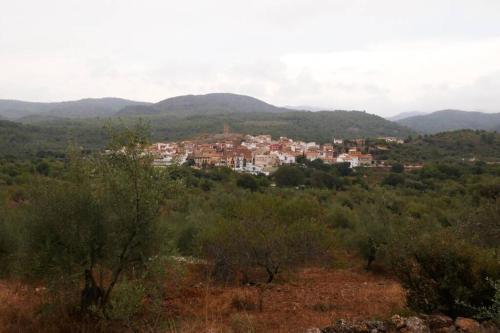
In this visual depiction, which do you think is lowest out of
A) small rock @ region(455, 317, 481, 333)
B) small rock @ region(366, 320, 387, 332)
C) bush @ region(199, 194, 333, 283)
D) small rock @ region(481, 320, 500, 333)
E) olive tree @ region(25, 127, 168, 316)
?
bush @ region(199, 194, 333, 283)

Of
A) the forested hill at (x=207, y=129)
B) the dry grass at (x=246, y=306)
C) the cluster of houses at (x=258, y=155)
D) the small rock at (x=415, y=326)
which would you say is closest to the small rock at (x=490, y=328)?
the small rock at (x=415, y=326)

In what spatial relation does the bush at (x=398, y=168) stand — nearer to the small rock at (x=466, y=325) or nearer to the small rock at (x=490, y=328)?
the small rock at (x=466, y=325)

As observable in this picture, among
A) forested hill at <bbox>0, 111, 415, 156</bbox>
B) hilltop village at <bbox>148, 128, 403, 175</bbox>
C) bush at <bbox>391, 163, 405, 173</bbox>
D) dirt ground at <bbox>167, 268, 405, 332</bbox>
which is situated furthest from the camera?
forested hill at <bbox>0, 111, 415, 156</bbox>

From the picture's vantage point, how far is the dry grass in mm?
7863

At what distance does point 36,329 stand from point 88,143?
78.4 metres

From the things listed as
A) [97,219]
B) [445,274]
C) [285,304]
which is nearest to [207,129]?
[285,304]

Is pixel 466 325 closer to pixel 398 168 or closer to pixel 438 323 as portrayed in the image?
pixel 438 323

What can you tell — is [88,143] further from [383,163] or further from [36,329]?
[36,329]

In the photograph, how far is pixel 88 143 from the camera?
3172 inches

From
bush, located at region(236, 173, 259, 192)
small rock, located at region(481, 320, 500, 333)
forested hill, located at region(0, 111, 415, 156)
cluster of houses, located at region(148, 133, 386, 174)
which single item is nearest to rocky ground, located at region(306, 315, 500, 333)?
small rock, located at region(481, 320, 500, 333)

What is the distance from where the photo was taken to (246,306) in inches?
399

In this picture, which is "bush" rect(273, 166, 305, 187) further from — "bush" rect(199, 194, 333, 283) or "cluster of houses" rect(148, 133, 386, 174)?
"bush" rect(199, 194, 333, 283)

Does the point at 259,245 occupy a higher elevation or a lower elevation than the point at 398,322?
lower

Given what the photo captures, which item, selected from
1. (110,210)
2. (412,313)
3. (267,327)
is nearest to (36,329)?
(110,210)
